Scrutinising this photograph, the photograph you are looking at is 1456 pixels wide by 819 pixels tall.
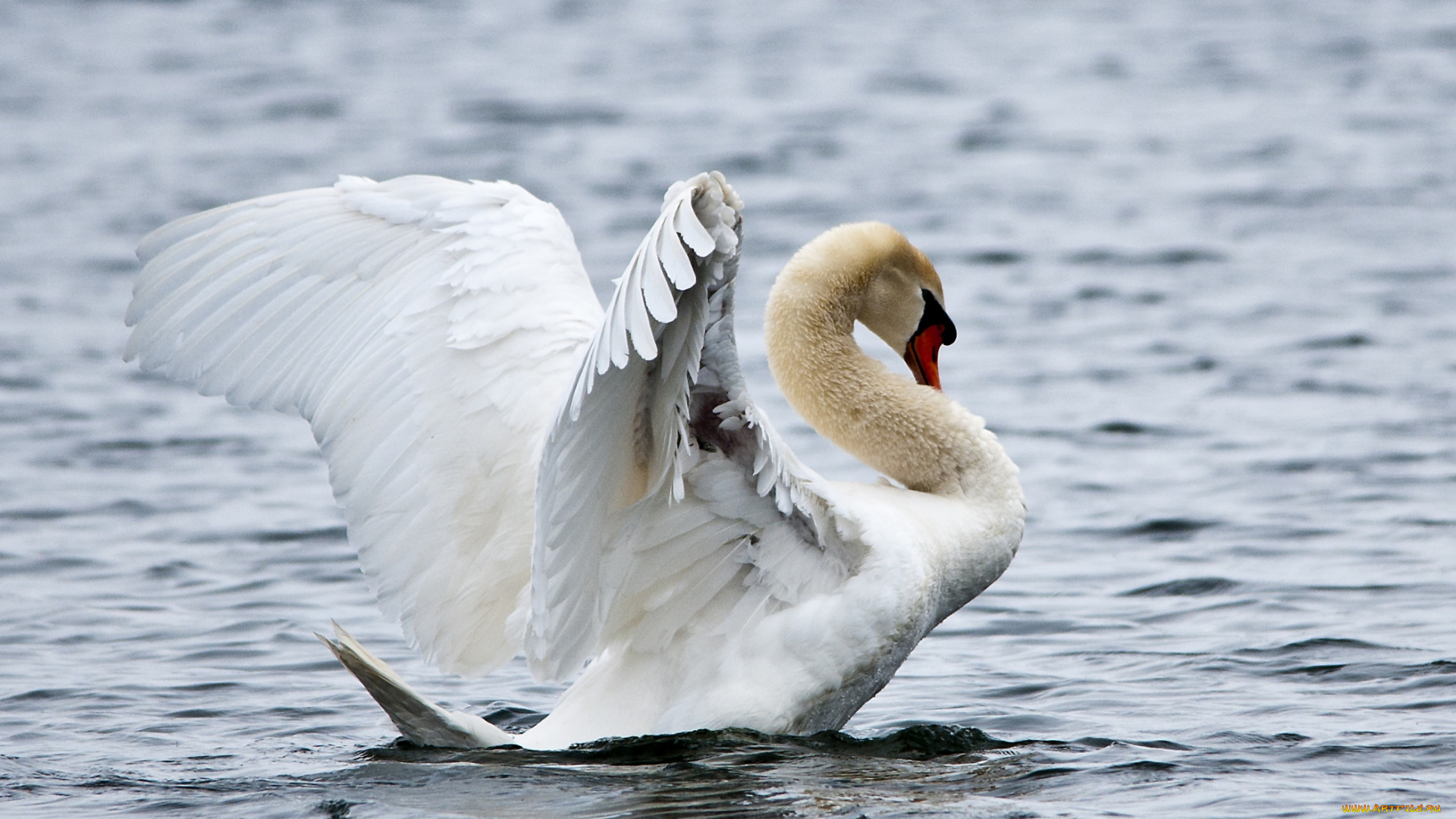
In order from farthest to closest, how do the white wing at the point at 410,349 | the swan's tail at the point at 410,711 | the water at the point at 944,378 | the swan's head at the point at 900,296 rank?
1. the swan's head at the point at 900,296
2. the white wing at the point at 410,349
3. the water at the point at 944,378
4. the swan's tail at the point at 410,711

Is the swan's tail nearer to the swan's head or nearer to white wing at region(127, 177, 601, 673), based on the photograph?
white wing at region(127, 177, 601, 673)

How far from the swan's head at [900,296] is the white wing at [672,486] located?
113 cm

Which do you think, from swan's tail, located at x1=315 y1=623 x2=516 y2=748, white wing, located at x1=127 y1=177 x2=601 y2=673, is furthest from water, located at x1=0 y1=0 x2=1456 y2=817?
white wing, located at x1=127 y1=177 x2=601 y2=673

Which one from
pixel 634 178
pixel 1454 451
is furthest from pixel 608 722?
pixel 634 178

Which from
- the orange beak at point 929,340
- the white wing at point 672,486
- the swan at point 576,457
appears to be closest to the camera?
the white wing at point 672,486

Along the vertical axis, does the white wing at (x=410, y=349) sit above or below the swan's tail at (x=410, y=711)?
above

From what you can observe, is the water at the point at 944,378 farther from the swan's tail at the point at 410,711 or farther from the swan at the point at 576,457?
the swan at the point at 576,457

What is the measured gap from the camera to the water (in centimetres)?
589

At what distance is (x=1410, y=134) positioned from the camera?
17.0 m

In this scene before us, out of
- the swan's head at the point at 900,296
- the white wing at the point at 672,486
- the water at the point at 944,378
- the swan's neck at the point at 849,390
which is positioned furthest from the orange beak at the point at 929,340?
the white wing at the point at 672,486

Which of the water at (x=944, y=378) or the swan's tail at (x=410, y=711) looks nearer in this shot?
the swan's tail at (x=410, y=711)

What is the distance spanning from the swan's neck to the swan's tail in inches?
56.8

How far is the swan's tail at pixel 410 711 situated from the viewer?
5.36m

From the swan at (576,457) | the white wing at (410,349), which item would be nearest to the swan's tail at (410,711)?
the swan at (576,457)
